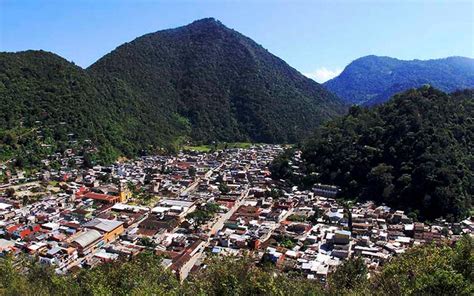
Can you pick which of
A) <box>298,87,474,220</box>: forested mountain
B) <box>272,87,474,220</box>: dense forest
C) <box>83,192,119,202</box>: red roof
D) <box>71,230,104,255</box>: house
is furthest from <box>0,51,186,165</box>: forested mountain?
<box>298,87,474,220</box>: forested mountain

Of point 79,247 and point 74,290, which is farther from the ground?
point 74,290

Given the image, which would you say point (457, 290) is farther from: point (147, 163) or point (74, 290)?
point (147, 163)

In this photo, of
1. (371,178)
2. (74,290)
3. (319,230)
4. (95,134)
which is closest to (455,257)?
(74,290)

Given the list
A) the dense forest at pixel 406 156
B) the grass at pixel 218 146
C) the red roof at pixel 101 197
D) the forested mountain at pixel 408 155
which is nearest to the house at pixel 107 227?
the red roof at pixel 101 197

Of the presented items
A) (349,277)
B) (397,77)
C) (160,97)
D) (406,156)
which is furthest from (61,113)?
(397,77)

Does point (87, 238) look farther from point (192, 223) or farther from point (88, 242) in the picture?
point (192, 223)

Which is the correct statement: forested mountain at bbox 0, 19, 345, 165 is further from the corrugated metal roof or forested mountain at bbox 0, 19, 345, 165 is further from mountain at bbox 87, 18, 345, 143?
the corrugated metal roof
